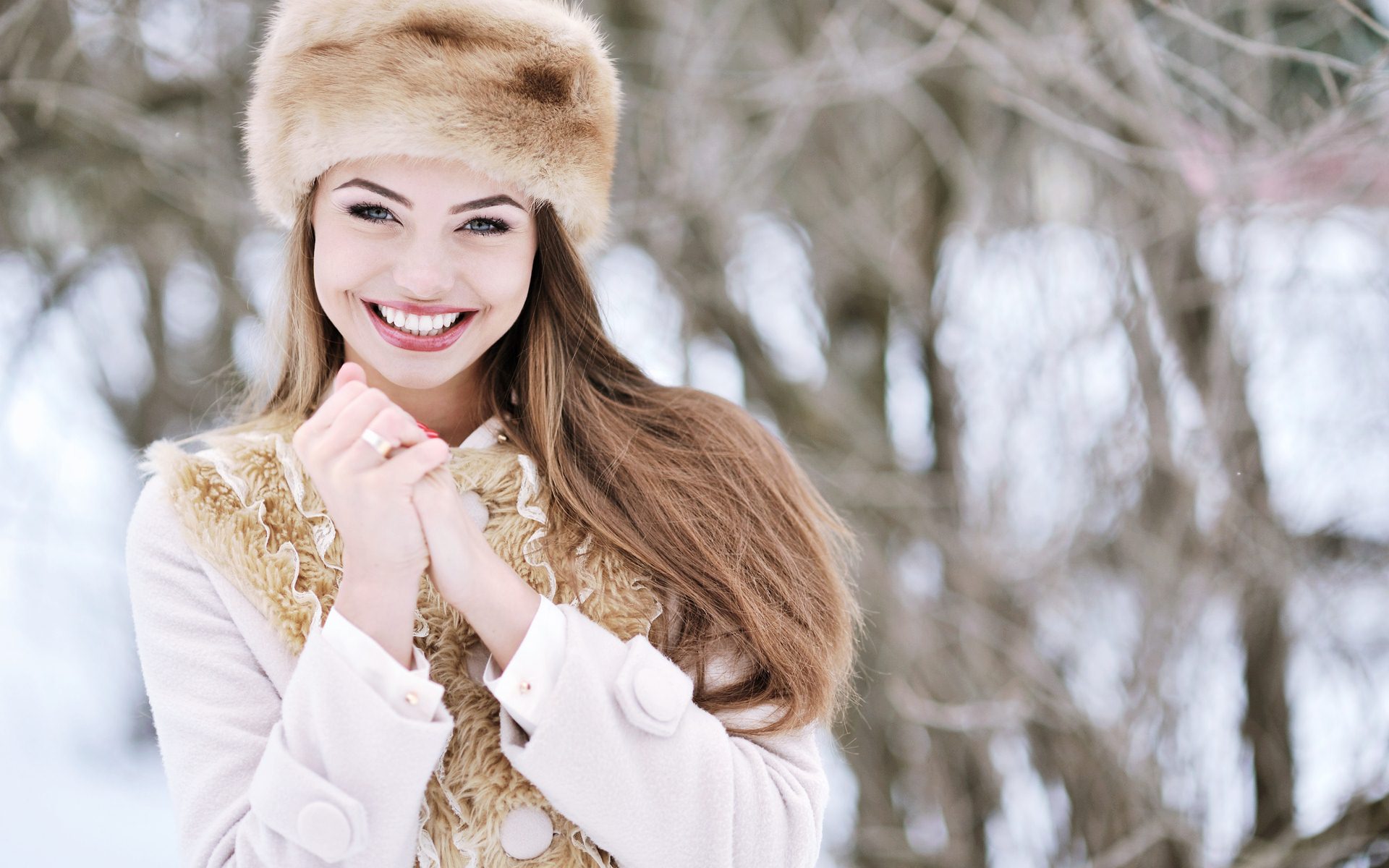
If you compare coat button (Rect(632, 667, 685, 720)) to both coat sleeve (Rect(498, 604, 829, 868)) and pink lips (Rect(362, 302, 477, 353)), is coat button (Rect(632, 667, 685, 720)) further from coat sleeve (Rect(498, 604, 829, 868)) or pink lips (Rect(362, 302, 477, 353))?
pink lips (Rect(362, 302, 477, 353))

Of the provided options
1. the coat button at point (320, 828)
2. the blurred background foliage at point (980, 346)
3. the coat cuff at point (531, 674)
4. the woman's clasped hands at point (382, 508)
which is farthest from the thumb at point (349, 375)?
the blurred background foliage at point (980, 346)

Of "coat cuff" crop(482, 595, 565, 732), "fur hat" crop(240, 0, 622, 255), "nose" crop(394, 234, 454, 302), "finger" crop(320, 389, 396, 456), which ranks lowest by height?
"coat cuff" crop(482, 595, 565, 732)

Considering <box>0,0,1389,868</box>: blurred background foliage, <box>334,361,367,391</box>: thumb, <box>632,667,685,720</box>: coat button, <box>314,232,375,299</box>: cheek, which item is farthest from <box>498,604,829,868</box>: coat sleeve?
<box>0,0,1389,868</box>: blurred background foliage

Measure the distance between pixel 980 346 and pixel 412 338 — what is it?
206 centimetres

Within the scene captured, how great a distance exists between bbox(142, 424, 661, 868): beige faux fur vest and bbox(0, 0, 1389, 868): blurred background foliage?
1.42m

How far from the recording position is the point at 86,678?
3859mm

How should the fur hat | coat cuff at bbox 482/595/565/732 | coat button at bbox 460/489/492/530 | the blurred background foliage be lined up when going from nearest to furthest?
coat cuff at bbox 482/595/565/732
the fur hat
coat button at bbox 460/489/492/530
the blurred background foliage

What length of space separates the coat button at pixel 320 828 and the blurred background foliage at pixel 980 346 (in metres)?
1.81

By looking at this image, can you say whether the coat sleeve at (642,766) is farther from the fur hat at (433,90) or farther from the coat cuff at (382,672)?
the fur hat at (433,90)

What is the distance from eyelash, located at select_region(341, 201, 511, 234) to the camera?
4.65 ft

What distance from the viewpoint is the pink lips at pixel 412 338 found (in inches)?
56.7

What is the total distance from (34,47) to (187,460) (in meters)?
1.92

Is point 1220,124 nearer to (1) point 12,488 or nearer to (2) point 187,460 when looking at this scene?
(2) point 187,460

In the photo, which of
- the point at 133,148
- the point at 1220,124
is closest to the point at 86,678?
the point at 133,148
